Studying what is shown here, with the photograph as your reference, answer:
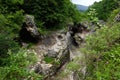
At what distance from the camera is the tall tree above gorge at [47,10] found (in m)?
→ 43.6

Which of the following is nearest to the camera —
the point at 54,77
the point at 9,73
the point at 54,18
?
the point at 9,73

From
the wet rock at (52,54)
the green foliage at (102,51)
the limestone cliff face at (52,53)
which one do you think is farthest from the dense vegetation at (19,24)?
the green foliage at (102,51)

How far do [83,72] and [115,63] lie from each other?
18.7ft

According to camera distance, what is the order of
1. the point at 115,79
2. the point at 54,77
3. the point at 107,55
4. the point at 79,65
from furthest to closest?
1. the point at 54,77
2. the point at 79,65
3. the point at 107,55
4. the point at 115,79

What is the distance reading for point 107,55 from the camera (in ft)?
76.8

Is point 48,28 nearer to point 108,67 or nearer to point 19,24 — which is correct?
point 19,24

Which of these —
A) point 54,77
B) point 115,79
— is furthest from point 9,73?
point 54,77

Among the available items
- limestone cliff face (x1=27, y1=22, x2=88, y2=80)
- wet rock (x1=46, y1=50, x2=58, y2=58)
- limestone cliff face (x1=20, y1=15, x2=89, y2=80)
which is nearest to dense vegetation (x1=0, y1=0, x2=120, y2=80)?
limestone cliff face (x1=20, y1=15, x2=89, y2=80)

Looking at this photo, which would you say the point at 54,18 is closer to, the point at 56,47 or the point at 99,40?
the point at 56,47

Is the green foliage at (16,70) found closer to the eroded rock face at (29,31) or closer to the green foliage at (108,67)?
the green foliage at (108,67)

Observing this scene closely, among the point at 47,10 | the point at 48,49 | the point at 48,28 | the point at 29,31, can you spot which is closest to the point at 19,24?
the point at 29,31

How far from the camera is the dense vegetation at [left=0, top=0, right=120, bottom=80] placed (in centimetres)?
2023

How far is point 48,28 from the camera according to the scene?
46594 mm

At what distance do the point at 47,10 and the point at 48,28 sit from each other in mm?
3542
